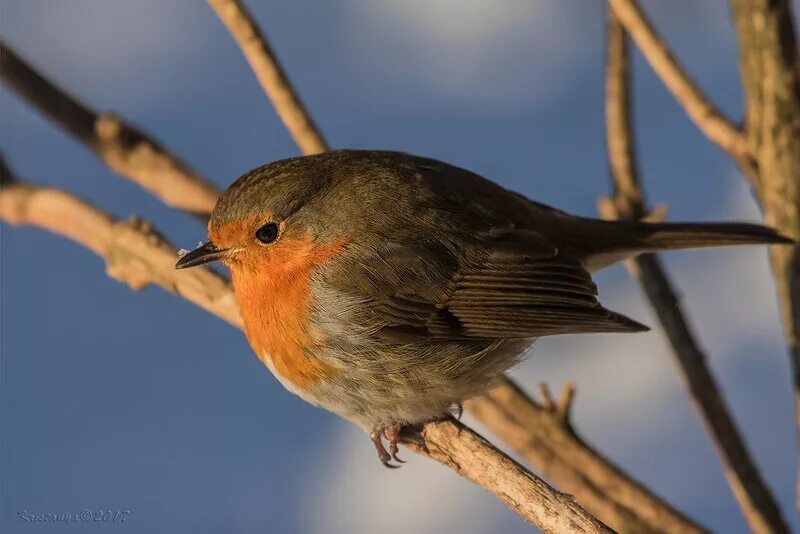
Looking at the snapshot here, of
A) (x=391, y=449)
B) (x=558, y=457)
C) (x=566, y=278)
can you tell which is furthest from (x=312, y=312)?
(x=558, y=457)

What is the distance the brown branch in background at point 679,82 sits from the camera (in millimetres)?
2922

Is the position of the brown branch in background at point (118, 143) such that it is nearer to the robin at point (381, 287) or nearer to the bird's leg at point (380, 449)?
the robin at point (381, 287)

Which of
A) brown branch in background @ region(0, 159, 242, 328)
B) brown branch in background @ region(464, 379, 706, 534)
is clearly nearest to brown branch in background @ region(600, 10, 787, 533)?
brown branch in background @ region(464, 379, 706, 534)

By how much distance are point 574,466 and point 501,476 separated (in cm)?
75

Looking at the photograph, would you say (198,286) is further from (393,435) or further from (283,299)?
(393,435)

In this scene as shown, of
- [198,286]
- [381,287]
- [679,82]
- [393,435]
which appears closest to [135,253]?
[198,286]

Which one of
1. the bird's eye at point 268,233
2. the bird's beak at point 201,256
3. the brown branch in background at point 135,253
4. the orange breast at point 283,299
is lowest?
the orange breast at point 283,299

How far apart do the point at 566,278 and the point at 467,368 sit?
385 mm

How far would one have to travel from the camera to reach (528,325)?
2.62 meters

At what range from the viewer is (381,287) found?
249cm

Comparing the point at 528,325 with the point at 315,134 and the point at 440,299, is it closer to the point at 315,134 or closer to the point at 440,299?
the point at 440,299

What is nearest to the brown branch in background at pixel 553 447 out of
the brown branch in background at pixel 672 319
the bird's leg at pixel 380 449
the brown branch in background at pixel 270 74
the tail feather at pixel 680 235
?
the brown branch in background at pixel 270 74

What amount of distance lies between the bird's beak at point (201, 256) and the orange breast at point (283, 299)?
0.05 meters

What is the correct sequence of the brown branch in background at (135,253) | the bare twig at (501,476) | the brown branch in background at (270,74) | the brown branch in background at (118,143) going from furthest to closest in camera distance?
the brown branch in background at (118,143)
the brown branch in background at (270,74)
the brown branch in background at (135,253)
the bare twig at (501,476)
